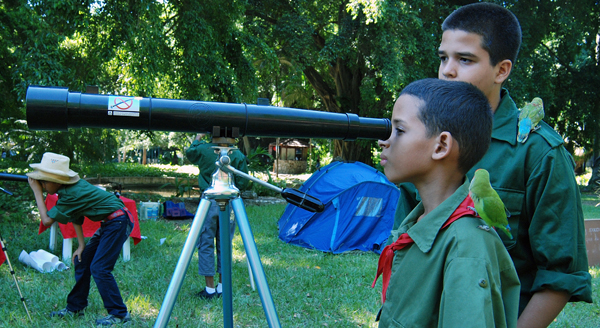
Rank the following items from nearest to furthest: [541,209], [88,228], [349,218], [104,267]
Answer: [541,209], [104,267], [88,228], [349,218]

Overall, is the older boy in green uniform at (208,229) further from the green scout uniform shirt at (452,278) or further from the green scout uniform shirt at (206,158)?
the green scout uniform shirt at (452,278)

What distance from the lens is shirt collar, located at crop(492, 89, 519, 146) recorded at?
127 cm

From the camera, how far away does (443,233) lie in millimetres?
988

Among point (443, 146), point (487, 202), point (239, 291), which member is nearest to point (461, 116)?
point (443, 146)

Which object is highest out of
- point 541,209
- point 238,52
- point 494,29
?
point 238,52

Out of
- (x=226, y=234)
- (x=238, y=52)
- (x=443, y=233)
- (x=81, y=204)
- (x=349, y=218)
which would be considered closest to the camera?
(x=443, y=233)

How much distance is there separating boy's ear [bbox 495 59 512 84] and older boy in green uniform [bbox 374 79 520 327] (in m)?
0.29

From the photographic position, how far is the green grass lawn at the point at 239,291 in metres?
3.90

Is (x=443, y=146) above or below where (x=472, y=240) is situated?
above

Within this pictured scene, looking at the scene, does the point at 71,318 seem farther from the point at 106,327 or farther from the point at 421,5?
the point at 421,5

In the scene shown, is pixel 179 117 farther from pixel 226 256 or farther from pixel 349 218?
pixel 349 218

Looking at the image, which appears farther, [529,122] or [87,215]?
[87,215]

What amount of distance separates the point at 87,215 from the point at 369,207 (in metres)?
4.19

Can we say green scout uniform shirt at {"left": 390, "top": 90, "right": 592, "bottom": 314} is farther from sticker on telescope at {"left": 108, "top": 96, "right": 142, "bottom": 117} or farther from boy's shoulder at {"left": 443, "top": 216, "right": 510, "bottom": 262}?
sticker on telescope at {"left": 108, "top": 96, "right": 142, "bottom": 117}
